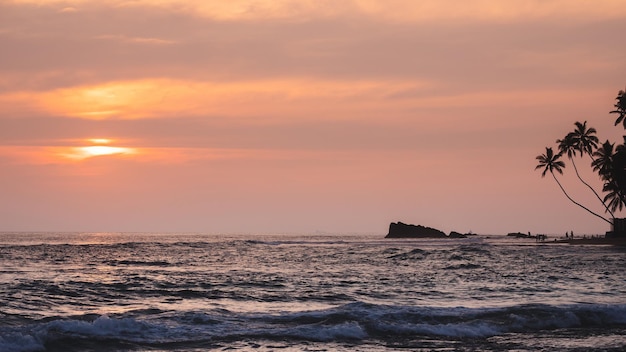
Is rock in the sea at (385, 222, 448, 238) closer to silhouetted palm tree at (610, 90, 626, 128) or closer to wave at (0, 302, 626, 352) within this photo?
silhouetted palm tree at (610, 90, 626, 128)

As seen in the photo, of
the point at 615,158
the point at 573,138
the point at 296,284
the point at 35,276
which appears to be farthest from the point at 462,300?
the point at 573,138

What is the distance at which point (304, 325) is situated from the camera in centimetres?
2103

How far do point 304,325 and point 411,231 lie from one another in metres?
152

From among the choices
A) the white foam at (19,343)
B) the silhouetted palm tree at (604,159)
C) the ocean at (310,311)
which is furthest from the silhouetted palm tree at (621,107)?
the white foam at (19,343)

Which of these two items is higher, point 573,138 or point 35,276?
point 573,138

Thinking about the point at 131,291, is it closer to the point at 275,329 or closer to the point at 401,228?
the point at 275,329

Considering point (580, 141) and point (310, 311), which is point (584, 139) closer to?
point (580, 141)

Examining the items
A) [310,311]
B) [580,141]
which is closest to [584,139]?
[580,141]

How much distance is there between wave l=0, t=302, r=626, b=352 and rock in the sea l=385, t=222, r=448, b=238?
476 feet

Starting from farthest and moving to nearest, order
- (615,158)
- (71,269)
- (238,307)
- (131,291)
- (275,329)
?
(615,158) → (71,269) → (131,291) → (238,307) → (275,329)

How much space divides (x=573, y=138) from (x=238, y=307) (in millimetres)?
96452

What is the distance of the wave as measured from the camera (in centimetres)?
1867

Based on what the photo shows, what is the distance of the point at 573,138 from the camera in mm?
111688

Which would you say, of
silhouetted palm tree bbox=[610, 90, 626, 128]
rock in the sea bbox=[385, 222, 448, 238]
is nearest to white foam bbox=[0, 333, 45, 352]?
silhouetted palm tree bbox=[610, 90, 626, 128]
